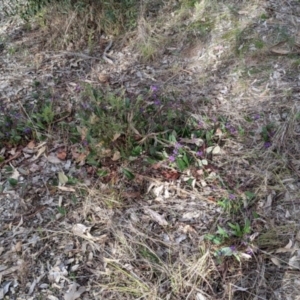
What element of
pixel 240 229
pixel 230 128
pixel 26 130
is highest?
pixel 26 130

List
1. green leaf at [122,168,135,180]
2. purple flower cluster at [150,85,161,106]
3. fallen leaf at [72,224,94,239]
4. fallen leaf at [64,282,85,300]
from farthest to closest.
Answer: purple flower cluster at [150,85,161,106]
green leaf at [122,168,135,180]
fallen leaf at [72,224,94,239]
fallen leaf at [64,282,85,300]

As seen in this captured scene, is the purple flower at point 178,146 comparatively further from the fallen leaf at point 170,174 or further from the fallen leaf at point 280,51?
the fallen leaf at point 280,51

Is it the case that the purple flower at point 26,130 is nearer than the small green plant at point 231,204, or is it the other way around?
the small green plant at point 231,204

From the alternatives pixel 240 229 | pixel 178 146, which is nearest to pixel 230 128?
pixel 178 146

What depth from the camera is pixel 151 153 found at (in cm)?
260

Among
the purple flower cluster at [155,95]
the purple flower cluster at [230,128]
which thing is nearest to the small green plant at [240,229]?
the purple flower cluster at [230,128]

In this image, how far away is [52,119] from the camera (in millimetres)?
2908

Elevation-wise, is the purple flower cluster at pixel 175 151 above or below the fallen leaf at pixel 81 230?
above

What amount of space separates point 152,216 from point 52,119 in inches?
43.8

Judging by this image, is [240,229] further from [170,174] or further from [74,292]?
[74,292]

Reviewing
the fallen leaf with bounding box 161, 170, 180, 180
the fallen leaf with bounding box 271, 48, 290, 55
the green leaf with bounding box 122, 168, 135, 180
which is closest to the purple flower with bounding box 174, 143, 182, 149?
the fallen leaf with bounding box 161, 170, 180, 180

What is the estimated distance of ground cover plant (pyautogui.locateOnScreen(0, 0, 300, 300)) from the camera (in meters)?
2.12

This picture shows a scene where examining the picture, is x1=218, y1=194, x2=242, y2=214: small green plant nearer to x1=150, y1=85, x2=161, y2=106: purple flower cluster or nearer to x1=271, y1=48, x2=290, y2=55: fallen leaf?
x1=150, y1=85, x2=161, y2=106: purple flower cluster

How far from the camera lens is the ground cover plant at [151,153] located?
→ 212cm
